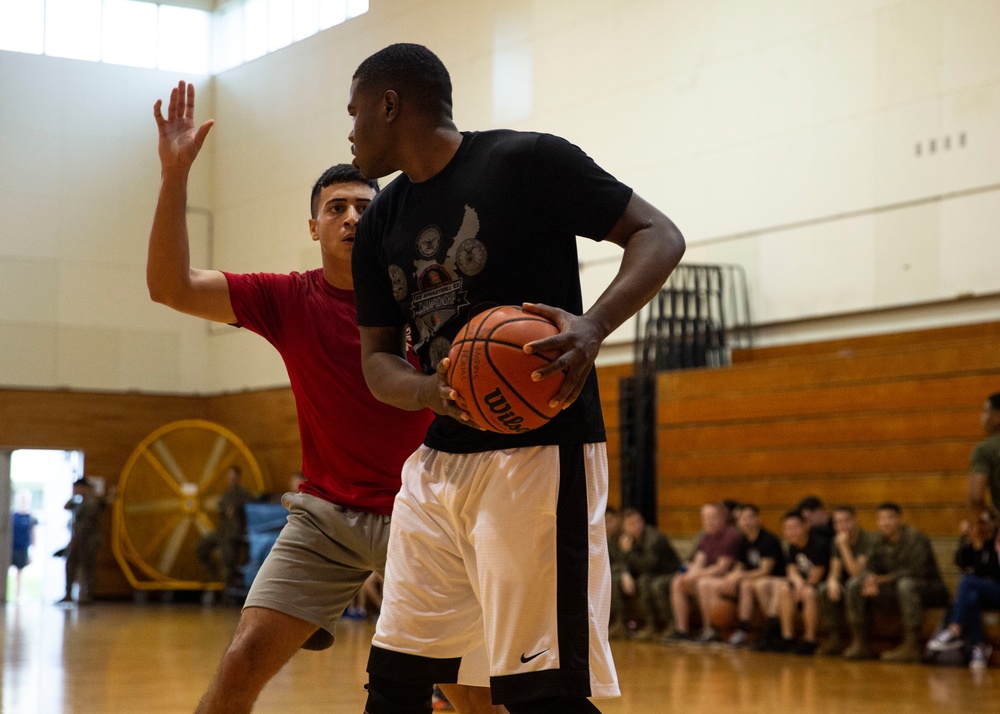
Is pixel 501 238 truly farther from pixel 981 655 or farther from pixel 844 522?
pixel 844 522

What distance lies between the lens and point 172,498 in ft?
59.5

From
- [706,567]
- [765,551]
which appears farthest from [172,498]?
[765,551]

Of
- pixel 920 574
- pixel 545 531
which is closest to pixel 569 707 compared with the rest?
pixel 545 531

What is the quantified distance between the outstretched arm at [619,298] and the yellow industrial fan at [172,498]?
627 inches

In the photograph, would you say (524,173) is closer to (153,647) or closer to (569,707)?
(569,707)

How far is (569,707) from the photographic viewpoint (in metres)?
2.52

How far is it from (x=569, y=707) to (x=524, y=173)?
106 cm

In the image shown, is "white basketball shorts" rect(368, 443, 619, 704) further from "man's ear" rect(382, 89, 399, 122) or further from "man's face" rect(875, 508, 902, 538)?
"man's face" rect(875, 508, 902, 538)

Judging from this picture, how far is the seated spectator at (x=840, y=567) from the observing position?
378 inches

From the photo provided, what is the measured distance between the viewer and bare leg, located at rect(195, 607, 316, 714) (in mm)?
3182

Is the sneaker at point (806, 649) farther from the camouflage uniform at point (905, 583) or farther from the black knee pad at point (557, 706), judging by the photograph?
the black knee pad at point (557, 706)

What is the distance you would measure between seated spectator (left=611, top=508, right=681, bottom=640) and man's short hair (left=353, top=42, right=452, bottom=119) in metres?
8.79

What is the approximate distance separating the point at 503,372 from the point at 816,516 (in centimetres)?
807

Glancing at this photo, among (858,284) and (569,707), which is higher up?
(858,284)
